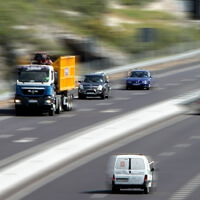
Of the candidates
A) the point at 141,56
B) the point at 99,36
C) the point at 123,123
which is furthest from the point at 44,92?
the point at 99,36

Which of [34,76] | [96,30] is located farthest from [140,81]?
[96,30]

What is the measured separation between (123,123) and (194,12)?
97736 mm

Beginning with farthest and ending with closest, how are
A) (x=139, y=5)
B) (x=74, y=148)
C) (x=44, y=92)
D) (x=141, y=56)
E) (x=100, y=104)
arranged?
(x=139, y=5) → (x=141, y=56) → (x=100, y=104) → (x=44, y=92) → (x=74, y=148)

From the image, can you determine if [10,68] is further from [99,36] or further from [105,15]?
[105,15]

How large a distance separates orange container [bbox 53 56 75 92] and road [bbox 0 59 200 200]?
1.58 metres

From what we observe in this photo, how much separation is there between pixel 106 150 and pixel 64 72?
13.9 m

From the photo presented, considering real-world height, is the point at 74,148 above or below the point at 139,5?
below

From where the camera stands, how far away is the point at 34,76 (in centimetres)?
4362

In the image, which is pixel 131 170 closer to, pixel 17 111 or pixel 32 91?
pixel 32 91

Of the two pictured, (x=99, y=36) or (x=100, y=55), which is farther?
(x=99, y=36)

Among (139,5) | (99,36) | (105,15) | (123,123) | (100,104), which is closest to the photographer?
(123,123)

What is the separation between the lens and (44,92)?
1711 inches

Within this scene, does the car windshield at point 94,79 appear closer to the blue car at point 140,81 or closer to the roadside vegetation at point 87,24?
the blue car at point 140,81

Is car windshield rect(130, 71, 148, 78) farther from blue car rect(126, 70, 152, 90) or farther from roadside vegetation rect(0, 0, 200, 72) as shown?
roadside vegetation rect(0, 0, 200, 72)
